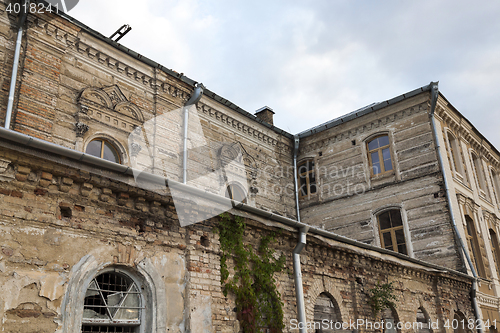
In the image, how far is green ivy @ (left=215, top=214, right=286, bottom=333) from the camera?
6.55 meters

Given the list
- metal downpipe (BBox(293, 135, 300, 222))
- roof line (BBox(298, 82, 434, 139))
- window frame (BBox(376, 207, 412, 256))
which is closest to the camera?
window frame (BBox(376, 207, 412, 256))

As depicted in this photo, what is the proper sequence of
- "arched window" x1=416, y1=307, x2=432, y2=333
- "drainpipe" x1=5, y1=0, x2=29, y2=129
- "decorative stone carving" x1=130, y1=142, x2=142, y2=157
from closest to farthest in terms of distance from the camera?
"drainpipe" x1=5, y1=0, x2=29, y2=129
"arched window" x1=416, y1=307, x2=432, y2=333
"decorative stone carving" x1=130, y1=142, x2=142, y2=157

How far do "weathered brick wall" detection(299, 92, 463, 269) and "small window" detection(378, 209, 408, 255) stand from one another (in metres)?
0.25

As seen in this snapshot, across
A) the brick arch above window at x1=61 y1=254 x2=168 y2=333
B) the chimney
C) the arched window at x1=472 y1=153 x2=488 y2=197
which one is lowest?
the brick arch above window at x1=61 y1=254 x2=168 y2=333

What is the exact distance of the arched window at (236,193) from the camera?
13969mm

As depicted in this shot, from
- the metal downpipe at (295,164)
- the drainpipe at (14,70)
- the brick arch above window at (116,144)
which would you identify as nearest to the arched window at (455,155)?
the metal downpipe at (295,164)

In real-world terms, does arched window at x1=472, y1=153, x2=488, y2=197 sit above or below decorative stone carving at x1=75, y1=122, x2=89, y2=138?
above

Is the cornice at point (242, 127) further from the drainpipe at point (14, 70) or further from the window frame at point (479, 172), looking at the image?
the window frame at point (479, 172)

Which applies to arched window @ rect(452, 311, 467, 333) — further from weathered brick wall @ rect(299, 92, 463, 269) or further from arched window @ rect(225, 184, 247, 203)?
arched window @ rect(225, 184, 247, 203)

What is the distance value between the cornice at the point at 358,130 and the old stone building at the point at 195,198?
55 millimetres

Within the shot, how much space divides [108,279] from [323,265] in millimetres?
4620

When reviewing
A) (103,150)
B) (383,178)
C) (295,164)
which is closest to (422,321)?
(383,178)

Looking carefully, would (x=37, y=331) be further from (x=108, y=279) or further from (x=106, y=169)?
(x=106, y=169)

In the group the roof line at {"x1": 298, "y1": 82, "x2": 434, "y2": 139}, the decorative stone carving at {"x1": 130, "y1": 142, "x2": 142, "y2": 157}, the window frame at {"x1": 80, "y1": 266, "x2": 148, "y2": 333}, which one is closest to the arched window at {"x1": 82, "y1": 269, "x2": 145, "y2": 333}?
the window frame at {"x1": 80, "y1": 266, "x2": 148, "y2": 333}
